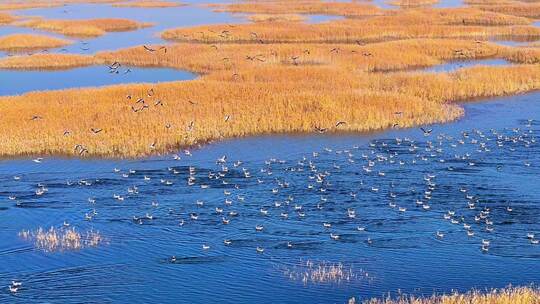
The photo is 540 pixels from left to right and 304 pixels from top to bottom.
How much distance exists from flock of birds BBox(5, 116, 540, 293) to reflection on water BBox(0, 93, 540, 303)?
0.07 m

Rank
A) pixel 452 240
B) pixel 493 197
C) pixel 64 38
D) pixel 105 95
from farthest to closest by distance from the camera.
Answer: pixel 64 38
pixel 105 95
pixel 493 197
pixel 452 240

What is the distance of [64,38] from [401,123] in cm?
4957

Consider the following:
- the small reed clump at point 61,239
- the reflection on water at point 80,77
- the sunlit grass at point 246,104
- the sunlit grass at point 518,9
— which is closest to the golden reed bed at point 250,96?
the sunlit grass at point 246,104

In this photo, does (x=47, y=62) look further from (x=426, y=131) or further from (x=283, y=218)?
(x=283, y=218)

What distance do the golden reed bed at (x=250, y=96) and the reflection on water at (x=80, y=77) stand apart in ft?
6.14

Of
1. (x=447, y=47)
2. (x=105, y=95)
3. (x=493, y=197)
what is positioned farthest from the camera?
(x=447, y=47)

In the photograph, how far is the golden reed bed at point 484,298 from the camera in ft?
57.8

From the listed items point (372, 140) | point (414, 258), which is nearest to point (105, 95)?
point (372, 140)

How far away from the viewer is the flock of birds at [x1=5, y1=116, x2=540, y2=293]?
942 inches

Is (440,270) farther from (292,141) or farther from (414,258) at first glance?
(292,141)

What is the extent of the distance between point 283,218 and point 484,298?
790cm

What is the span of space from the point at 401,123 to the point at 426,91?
7337mm

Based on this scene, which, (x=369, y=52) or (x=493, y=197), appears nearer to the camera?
(x=493, y=197)

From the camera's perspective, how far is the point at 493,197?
25766 mm
